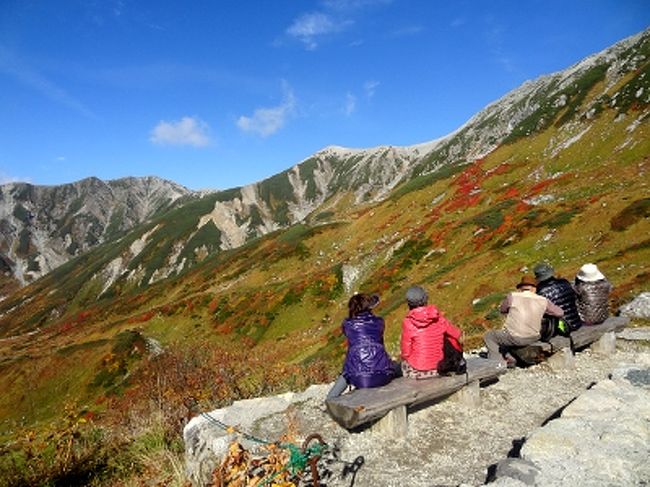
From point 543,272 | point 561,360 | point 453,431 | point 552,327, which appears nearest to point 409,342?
point 453,431

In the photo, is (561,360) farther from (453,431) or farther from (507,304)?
(453,431)

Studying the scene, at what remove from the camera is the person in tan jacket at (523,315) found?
1079cm

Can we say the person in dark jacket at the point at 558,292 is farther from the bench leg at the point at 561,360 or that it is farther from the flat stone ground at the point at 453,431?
the flat stone ground at the point at 453,431

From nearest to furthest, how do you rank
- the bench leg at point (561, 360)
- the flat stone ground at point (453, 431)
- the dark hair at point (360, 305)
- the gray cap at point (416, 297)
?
the flat stone ground at point (453, 431) < the dark hair at point (360, 305) < the gray cap at point (416, 297) < the bench leg at point (561, 360)

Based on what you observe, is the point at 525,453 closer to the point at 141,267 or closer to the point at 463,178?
the point at 463,178

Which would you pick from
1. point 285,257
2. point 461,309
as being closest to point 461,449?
point 461,309

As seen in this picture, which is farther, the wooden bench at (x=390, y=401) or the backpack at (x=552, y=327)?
the backpack at (x=552, y=327)

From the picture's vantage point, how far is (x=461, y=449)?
7727 mm

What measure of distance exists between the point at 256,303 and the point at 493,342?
48.7m

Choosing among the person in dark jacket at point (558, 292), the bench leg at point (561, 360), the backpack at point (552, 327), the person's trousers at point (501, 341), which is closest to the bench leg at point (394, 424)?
Answer: the person's trousers at point (501, 341)

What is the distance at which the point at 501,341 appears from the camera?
11.3 metres

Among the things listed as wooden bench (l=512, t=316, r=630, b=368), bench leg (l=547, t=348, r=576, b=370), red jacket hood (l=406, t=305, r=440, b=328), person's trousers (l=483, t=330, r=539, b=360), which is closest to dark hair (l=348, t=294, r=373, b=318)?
red jacket hood (l=406, t=305, r=440, b=328)

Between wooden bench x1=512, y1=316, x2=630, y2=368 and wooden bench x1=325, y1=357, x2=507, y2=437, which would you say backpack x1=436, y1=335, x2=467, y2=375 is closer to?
wooden bench x1=325, y1=357, x2=507, y2=437

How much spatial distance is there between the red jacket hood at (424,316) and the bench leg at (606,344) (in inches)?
259
